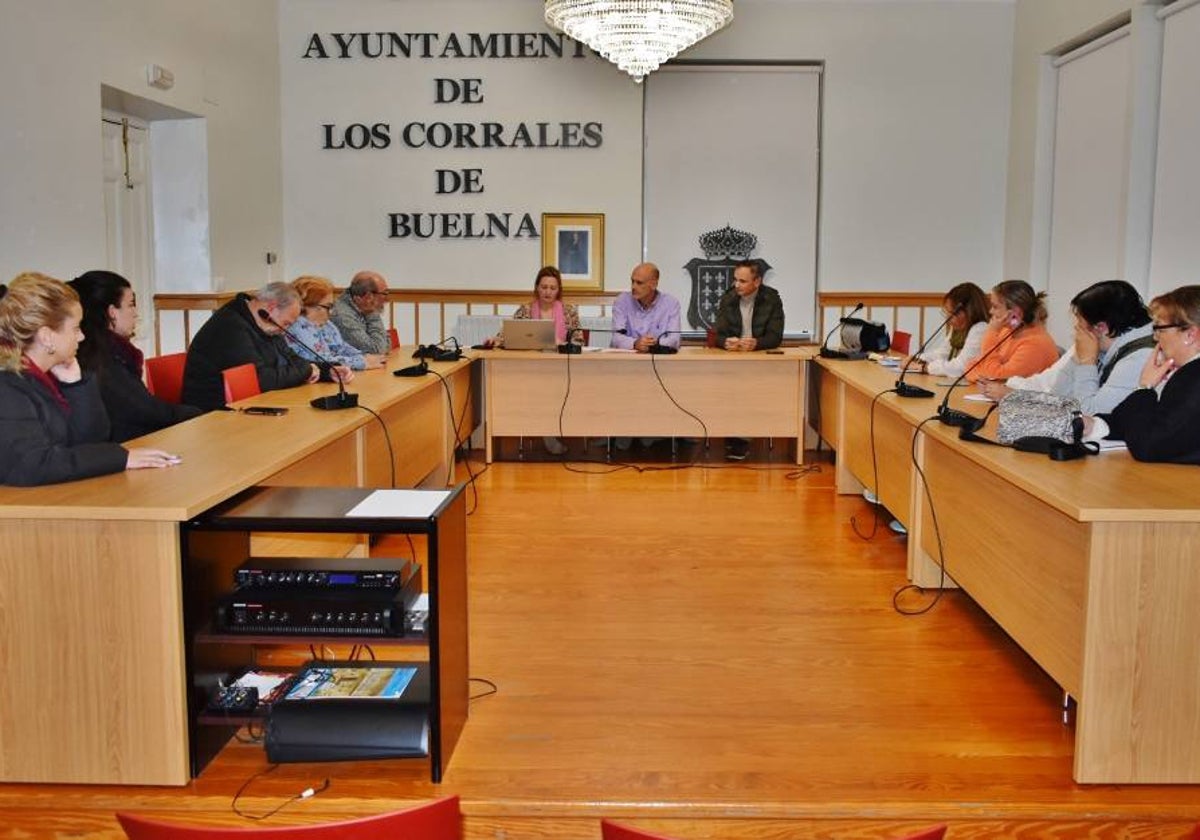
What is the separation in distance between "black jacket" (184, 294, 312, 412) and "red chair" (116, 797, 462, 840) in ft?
11.3

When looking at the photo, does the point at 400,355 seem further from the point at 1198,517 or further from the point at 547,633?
the point at 1198,517

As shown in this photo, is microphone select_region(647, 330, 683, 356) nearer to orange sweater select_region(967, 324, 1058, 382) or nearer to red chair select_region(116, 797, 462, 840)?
orange sweater select_region(967, 324, 1058, 382)

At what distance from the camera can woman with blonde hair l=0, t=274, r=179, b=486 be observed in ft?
7.97

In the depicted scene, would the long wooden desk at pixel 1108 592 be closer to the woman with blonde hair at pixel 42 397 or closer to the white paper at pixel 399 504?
the white paper at pixel 399 504

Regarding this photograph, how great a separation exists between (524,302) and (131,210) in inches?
103

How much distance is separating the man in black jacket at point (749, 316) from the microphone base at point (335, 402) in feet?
9.42

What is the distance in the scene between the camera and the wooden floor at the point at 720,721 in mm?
2289

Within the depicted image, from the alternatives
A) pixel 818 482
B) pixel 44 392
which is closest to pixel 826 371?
pixel 818 482

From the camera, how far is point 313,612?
234 cm

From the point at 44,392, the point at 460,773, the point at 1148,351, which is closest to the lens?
the point at 460,773

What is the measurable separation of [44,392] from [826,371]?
4.23m

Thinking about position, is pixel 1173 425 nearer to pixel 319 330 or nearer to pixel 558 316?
pixel 319 330

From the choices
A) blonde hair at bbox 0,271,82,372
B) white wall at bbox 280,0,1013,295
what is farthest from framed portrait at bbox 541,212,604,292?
blonde hair at bbox 0,271,82,372

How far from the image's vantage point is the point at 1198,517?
229 centimetres
